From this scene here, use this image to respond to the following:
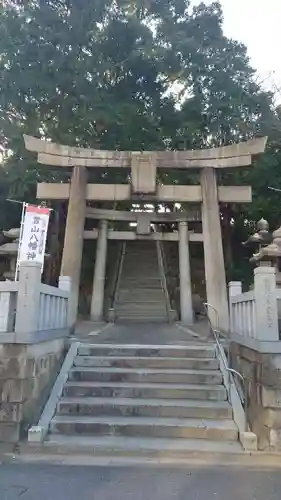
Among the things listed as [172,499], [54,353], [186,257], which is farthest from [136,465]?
[186,257]

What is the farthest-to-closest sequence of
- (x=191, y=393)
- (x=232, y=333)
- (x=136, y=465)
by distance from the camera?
(x=232, y=333) < (x=191, y=393) < (x=136, y=465)

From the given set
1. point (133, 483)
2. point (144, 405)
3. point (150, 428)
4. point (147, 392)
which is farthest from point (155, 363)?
point (133, 483)

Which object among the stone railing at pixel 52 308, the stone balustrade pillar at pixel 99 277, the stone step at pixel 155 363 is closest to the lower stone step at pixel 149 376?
the stone step at pixel 155 363

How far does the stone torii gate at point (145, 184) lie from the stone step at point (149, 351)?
3.51 metres

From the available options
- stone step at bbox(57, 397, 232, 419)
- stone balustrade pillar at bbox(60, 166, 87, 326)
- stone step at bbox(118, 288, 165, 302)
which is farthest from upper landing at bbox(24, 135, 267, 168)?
stone step at bbox(57, 397, 232, 419)

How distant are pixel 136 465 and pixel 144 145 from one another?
448 inches

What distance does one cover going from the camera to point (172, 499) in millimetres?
3625

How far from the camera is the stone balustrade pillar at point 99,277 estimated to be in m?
11.6

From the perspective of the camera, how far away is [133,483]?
3980mm

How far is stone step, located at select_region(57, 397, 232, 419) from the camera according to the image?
5.71m

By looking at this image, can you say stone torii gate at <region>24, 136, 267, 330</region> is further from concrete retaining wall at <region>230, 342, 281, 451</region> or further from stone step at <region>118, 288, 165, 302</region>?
concrete retaining wall at <region>230, 342, 281, 451</region>

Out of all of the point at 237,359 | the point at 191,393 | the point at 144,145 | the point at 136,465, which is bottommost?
the point at 136,465

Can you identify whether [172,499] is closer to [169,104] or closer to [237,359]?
[237,359]

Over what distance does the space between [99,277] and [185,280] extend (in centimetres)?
245
